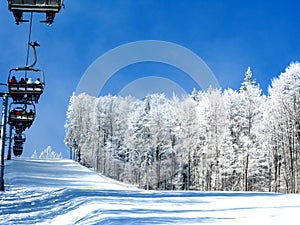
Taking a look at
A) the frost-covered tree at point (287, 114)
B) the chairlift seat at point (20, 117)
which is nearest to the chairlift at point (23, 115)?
the chairlift seat at point (20, 117)

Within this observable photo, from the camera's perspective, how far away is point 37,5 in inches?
375

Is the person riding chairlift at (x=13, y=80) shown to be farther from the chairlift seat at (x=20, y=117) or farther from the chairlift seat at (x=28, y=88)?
the chairlift seat at (x=20, y=117)

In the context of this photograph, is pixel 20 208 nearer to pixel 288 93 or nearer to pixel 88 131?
pixel 288 93

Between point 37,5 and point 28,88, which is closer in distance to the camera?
point 37,5

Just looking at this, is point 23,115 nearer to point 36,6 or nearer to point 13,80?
point 13,80

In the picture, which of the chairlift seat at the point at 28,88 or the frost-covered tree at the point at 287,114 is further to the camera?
the frost-covered tree at the point at 287,114

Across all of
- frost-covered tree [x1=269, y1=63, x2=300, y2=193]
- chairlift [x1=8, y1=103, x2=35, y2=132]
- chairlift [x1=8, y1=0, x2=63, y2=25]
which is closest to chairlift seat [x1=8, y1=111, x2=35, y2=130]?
chairlift [x1=8, y1=103, x2=35, y2=132]

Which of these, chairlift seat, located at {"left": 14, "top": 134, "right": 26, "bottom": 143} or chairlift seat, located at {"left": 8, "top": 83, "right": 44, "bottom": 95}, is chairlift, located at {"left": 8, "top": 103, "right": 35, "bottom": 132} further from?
chairlift seat, located at {"left": 14, "top": 134, "right": 26, "bottom": 143}

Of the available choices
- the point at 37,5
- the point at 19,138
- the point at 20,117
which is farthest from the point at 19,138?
the point at 37,5

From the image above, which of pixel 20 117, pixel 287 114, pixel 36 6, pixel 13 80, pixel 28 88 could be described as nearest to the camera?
pixel 36 6

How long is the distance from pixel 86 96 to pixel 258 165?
47.3m

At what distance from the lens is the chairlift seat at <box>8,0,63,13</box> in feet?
31.1

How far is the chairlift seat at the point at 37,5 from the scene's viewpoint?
9469 mm

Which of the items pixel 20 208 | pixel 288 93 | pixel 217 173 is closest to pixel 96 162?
pixel 217 173
